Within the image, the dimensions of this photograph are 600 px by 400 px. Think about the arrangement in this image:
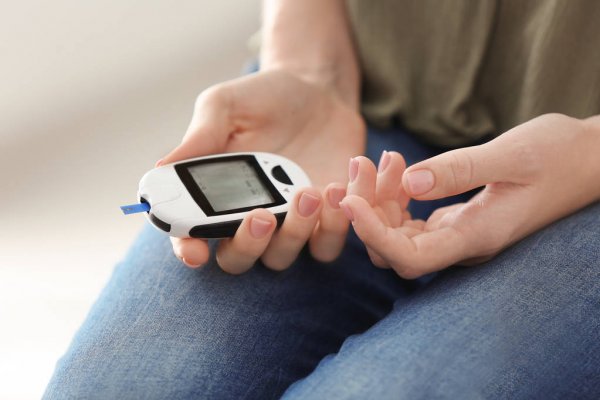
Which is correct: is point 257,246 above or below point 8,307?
above

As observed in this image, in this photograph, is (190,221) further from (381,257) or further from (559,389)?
(559,389)

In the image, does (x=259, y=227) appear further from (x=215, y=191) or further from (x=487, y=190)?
(x=487, y=190)

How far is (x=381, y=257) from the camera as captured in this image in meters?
0.63

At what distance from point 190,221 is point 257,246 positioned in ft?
0.23

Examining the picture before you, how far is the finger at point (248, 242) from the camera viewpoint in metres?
0.62

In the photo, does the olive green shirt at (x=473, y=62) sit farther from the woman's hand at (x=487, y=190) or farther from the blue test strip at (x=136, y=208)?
the blue test strip at (x=136, y=208)

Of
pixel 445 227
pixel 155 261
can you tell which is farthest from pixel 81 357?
pixel 445 227

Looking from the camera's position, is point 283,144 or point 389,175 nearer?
point 389,175

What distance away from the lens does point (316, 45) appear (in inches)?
35.7

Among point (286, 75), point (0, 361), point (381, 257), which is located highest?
point (286, 75)

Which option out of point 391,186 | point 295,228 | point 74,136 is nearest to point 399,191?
point 391,186

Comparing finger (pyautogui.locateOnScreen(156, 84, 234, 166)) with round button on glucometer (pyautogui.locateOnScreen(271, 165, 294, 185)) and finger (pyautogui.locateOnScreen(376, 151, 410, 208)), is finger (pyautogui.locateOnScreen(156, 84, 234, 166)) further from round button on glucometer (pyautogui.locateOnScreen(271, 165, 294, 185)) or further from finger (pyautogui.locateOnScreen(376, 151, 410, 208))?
finger (pyautogui.locateOnScreen(376, 151, 410, 208))

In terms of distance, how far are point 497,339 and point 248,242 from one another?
242mm

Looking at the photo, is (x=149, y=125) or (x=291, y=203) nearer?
(x=291, y=203)
